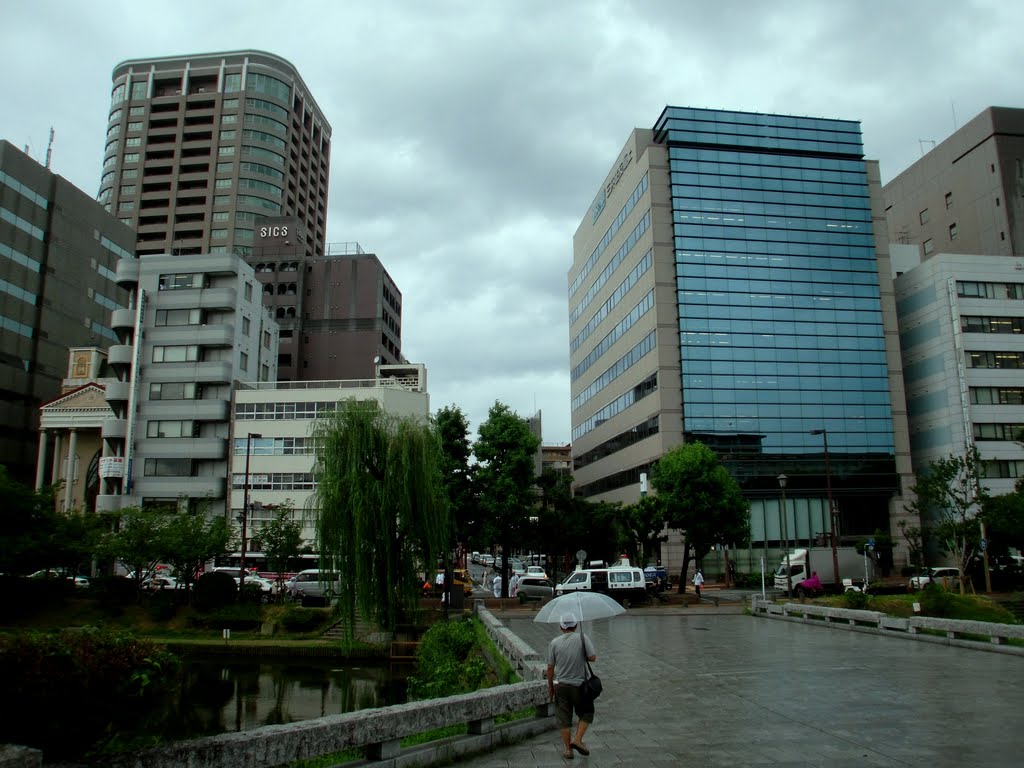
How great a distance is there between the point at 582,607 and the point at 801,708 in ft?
12.7

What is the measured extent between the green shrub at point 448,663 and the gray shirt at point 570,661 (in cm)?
710

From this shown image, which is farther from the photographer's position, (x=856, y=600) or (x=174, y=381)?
(x=174, y=381)

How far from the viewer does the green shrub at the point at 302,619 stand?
33406mm

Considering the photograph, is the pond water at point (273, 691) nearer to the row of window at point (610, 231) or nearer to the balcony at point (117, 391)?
the balcony at point (117, 391)

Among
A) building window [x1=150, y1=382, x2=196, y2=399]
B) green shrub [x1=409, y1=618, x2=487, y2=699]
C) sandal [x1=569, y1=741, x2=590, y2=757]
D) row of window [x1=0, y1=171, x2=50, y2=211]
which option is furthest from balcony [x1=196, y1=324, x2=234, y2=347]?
sandal [x1=569, y1=741, x2=590, y2=757]

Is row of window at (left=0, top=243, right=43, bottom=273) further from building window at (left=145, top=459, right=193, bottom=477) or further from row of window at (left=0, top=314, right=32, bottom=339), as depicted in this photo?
building window at (left=145, top=459, right=193, bottom=477)

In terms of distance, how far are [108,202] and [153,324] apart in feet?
180

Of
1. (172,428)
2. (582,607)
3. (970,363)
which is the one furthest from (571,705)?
(970,363)

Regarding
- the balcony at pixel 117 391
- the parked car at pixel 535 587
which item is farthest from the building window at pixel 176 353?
the parked car at pixel 535 587

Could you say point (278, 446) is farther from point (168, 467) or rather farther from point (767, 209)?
point (767, 209)

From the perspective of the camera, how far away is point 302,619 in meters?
33.6

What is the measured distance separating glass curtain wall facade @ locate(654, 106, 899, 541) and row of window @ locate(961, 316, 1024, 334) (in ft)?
21.7

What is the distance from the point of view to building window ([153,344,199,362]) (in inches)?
2169

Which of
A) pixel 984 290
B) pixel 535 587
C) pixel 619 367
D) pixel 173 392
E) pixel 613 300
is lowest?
pixel 535 587
